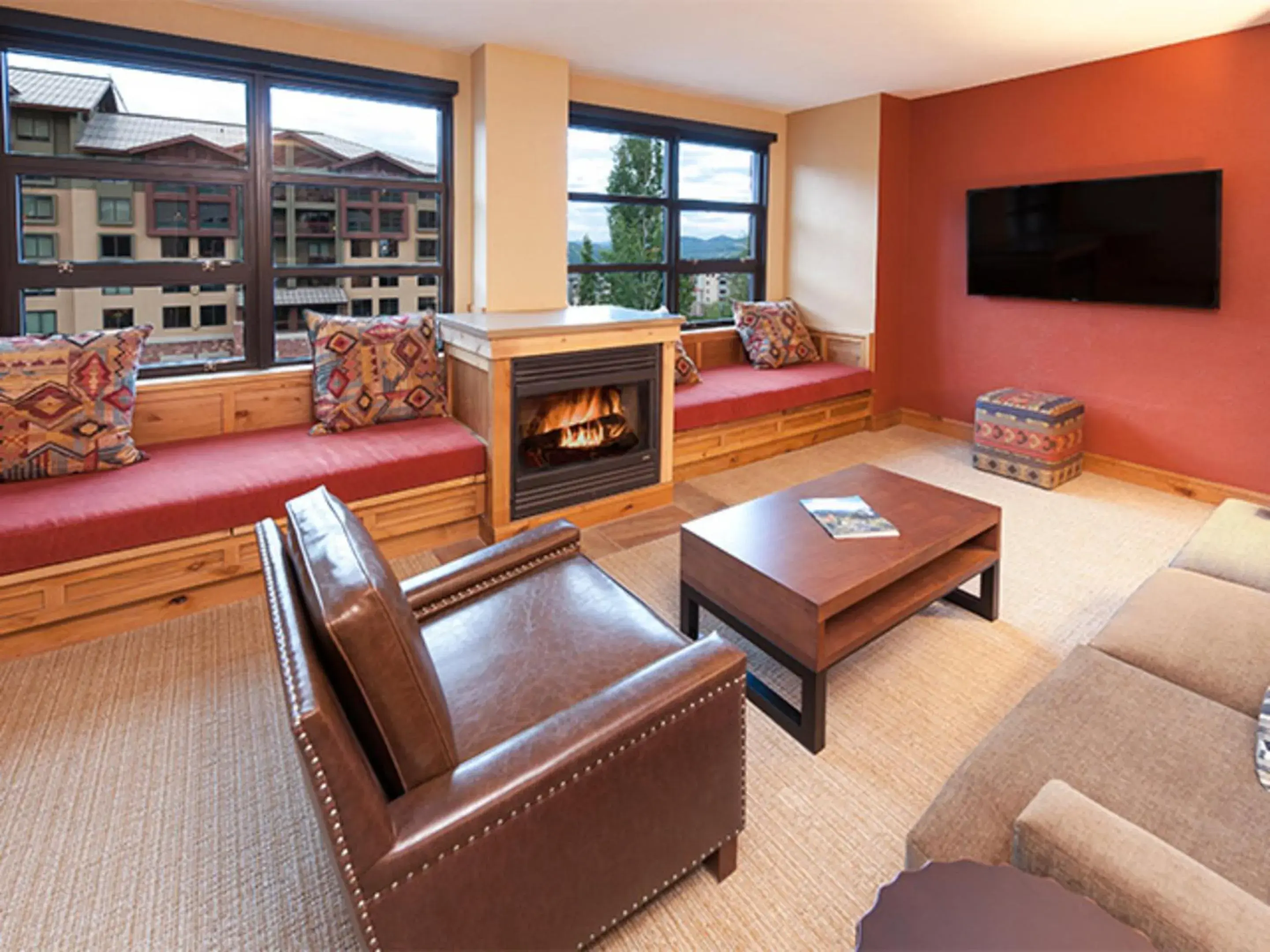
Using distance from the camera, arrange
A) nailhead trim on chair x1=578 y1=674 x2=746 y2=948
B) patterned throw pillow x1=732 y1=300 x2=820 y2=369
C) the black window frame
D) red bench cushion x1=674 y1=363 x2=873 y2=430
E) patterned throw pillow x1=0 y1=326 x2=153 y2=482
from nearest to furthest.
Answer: nailhead trim on chair x1=578 y1=674 x2=746 y2=948 < patterned throw pillow x1=0 y1=326 x2=153 y2=482 < the black window frame < red bench cushion x1=674 y1=363 x2=873 y2=430 < patterned throw pillow x1=732 y1=300 x2=820 y2=369

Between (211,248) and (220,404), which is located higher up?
(211,248)

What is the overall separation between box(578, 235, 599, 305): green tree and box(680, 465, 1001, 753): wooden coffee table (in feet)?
8.21

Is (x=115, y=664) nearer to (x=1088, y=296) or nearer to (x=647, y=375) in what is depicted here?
(x=647, y=375)

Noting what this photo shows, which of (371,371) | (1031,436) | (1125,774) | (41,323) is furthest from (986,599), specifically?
(41,323)

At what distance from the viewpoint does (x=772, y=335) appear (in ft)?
16.9

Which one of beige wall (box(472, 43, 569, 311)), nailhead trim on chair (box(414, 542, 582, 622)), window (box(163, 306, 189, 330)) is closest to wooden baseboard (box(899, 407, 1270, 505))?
beige wall (box(472, 43, 569, 311))

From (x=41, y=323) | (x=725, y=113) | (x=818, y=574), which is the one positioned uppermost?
(x=725, y=113)

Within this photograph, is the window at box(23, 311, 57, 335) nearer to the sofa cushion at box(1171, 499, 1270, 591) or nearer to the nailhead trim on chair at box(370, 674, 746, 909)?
the nailhead trim on chair at box(370, 674, 746, 909)

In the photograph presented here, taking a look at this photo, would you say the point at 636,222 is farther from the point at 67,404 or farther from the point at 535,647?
the point at 535,647

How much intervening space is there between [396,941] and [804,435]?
4.27 metres

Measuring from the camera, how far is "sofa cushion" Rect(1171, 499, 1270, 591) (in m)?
2.11

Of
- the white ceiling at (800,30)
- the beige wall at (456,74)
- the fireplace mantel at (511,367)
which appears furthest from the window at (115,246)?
the fireplace mantel at (511,367)

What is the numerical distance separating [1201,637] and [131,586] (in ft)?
10.5

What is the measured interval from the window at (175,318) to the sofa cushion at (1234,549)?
13.2 ft
